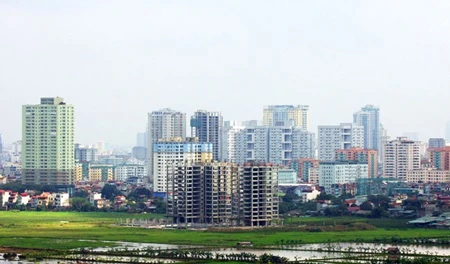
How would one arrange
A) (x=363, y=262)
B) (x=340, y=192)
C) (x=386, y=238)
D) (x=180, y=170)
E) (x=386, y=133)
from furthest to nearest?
(x=386, y=133) < (x=340, y=192) < (x=180, y=170) < (x=386, y=238) < (x=363, y=262)

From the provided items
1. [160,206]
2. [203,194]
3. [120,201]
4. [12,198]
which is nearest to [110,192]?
[120,201]

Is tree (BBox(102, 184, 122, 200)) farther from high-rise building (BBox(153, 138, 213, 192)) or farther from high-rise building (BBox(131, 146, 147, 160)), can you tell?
high-rise building (BBox(131, 146, 147, 160))

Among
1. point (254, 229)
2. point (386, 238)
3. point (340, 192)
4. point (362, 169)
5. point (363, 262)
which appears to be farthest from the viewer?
point (362, 169)

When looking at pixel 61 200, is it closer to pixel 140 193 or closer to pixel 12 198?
pixel 12 198

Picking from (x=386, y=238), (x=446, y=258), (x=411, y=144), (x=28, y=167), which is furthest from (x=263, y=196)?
(x=411, y=144)

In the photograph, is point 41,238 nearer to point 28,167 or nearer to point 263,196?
point 263,196

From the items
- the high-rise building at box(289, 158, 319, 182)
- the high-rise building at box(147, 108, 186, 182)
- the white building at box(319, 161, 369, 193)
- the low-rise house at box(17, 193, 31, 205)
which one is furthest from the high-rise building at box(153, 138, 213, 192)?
the high-rise building at box(147, 108, 186, 182)
